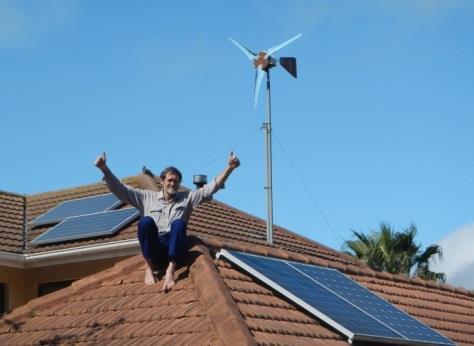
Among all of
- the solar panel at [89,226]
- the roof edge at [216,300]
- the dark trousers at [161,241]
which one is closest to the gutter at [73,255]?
the solar panel at [89,226]

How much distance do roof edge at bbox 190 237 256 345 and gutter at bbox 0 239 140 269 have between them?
185 inches

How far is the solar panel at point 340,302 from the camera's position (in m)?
10.1

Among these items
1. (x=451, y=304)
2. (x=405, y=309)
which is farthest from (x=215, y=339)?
(x=451, y=304)

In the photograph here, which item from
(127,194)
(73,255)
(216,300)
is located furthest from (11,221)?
(216,300)

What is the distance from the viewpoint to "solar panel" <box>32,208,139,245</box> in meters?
16.6

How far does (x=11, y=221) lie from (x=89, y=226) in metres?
2.39

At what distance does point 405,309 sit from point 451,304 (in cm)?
210

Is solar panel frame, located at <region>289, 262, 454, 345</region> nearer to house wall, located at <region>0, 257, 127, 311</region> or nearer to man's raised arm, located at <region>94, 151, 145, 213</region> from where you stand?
man's raised arm, located at <region>94, 151, 145, 213</region>

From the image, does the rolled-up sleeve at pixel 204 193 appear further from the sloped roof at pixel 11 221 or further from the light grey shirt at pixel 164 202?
the sloped roof at pixel 11 221

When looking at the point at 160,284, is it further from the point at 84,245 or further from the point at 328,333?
the point at 84,245

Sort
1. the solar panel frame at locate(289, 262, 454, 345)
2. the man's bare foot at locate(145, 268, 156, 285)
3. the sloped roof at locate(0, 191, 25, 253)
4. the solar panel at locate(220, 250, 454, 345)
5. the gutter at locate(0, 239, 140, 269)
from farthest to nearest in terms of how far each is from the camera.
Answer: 1. the sloped roof at locate(0, 191, 25, 253)
2. the gutter at locate(0, 239, 140, 269)
3. the solar panel frame at locate(289, 262, 454, 345)
4. the man's bare foot at locate(145, 268, 156, 285)
5. the solar panel at locate(220, 250, 454, 345)

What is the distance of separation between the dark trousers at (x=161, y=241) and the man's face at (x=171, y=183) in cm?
36

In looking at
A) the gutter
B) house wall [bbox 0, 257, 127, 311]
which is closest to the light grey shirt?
the gutter

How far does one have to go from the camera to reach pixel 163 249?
10.6 meters
